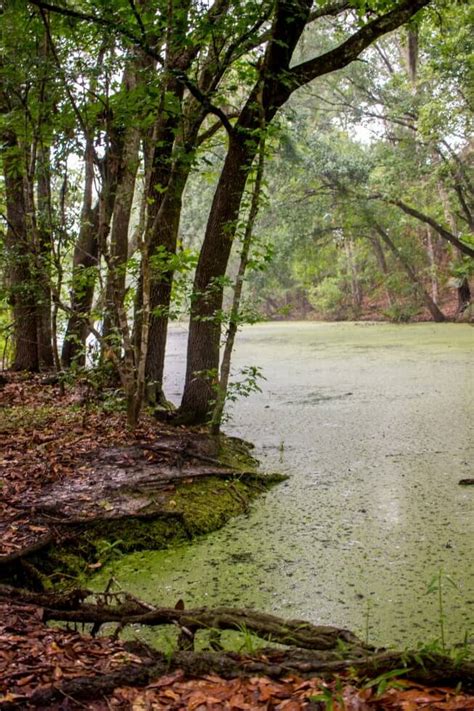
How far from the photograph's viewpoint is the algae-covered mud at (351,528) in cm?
187

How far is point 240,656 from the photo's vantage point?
134 centimetres

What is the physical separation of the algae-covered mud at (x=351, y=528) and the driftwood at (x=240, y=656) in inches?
13.7

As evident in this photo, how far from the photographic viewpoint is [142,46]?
277 centimetres

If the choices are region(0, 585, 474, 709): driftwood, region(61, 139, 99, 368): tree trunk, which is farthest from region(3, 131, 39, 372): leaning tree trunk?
region(0, 585, 474, 709): driftwood

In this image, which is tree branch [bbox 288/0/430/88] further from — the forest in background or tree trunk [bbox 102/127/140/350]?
tree trunk [bbox 102/127/140/350]

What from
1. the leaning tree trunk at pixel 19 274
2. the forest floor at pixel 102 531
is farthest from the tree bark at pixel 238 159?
the leaning tree trunk at pixel 19 274

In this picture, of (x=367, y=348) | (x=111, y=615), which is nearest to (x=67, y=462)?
(x=111, y=615)

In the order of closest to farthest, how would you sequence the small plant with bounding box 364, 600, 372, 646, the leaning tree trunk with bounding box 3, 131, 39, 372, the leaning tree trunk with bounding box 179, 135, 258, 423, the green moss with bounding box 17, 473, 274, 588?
the small plant with bounding box 364, 600, 372, 646 < the green moss with bounding box 17, 473, 274, 588 < the leaning tree trunk with bounding box 179, 135, 258, 423 < the leaning tree trunk with bounding box 3, 131, 39, 372

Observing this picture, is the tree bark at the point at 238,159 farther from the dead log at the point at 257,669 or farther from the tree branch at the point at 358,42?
the dead log at the point at 257,669

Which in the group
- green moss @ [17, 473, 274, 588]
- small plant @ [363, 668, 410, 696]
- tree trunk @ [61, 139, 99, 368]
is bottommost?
green moss @ [17, 473, 274, 588]

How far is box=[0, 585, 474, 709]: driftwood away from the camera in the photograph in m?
1.19

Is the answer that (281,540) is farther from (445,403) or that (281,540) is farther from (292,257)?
(292,257)

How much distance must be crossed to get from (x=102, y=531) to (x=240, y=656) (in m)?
1.14

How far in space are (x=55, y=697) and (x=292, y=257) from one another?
14.3 metres
